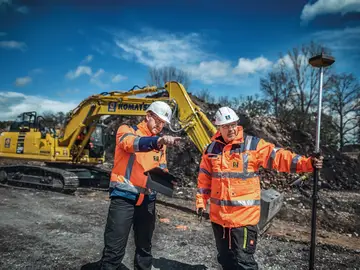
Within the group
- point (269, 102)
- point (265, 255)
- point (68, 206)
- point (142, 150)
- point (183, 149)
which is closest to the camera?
point (142, 150)

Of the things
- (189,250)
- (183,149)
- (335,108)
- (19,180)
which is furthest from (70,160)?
(335,108)

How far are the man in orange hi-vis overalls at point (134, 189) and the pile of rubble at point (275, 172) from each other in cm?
803

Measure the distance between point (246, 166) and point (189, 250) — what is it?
228 cm

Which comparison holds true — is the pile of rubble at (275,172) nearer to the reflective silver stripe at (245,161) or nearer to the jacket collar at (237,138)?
the jacket collar at (237,138)

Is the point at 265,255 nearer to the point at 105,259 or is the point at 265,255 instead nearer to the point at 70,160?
the point at 105,259

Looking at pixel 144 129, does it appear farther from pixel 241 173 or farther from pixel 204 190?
pixel 241 173

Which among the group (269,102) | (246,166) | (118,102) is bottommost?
(246,166)

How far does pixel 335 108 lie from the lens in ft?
99.8

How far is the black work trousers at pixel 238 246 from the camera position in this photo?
9.34 feet

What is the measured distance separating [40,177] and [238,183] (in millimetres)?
8083

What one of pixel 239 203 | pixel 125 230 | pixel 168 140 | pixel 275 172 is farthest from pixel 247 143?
pixel 275 172

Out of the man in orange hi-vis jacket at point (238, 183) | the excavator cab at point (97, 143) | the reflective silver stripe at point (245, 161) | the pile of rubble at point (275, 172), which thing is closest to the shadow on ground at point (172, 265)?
the man in orange hi-vis jacket at point (238, 183)

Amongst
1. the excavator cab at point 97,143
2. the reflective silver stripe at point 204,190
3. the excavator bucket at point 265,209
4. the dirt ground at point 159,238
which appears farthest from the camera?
the excavator cab at point 97,143

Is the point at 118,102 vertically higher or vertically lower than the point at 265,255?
higher
